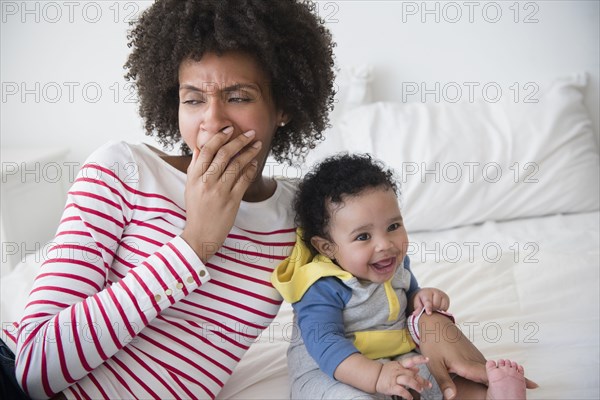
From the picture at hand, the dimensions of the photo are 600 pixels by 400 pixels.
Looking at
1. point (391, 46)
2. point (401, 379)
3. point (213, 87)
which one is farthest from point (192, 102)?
point (391, 46)

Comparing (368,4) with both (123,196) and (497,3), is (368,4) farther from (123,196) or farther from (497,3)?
(123,196)

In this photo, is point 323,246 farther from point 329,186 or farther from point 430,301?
point 430,301

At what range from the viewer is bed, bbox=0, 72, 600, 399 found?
1500 mm

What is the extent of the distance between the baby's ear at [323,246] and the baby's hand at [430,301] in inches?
6.8

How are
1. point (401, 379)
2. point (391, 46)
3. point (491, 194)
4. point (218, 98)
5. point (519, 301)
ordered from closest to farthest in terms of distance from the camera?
point (401, 379) → point (218, 98) → point (519, 301) → point (491, 194) → point (391, 46)

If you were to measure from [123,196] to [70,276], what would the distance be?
14cm

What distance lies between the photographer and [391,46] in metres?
2.33

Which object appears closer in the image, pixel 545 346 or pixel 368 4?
pixel 545 346

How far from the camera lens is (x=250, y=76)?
1014mm

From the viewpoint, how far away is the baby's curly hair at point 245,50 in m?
1.00

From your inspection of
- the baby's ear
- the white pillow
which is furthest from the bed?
the baby's ear

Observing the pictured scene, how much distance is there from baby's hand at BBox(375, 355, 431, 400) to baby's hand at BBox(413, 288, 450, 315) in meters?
0.19

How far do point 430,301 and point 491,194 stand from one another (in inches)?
40.2

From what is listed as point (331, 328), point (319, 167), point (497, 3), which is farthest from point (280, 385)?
point (497, 3)
